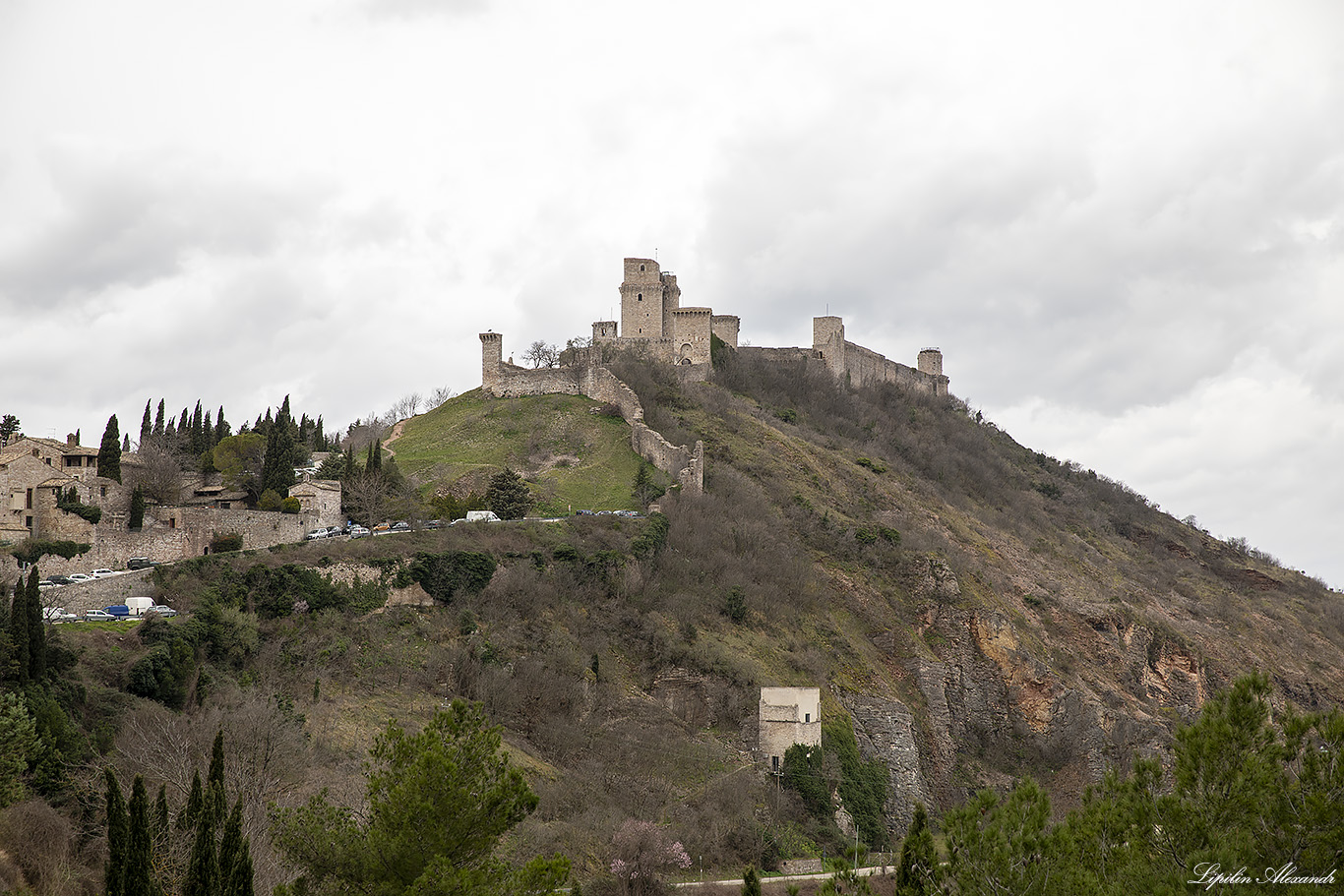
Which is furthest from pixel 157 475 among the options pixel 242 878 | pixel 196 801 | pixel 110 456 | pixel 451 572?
pixel 242 878

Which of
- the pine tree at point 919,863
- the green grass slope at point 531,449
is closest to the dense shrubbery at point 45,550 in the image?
the green grass slope at point 531,449

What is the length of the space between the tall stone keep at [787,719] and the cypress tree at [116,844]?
26315mm

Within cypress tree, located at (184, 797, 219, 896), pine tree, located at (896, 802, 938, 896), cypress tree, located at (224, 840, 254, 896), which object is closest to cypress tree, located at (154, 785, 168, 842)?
cypress tree, located at (184, 797, 219, 896)

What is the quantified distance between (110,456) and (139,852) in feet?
96.4

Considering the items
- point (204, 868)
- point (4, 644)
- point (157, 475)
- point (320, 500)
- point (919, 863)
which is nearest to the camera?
point (919, 863)

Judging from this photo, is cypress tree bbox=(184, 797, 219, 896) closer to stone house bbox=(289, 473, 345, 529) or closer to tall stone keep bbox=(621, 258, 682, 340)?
stone house bbox=(289, 473, 345, 529)

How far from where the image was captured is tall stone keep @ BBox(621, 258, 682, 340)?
7819cm

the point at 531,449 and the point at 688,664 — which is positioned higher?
the point at 531,449

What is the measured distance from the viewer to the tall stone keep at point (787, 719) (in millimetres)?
42375

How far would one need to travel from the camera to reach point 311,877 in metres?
20.2

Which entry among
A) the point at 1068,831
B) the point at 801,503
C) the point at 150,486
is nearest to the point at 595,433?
the point at 801,503

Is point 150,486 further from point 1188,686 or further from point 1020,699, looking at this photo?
point 1188,686

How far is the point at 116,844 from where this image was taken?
19.3 m

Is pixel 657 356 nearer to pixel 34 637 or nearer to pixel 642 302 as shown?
pixel 642 302
